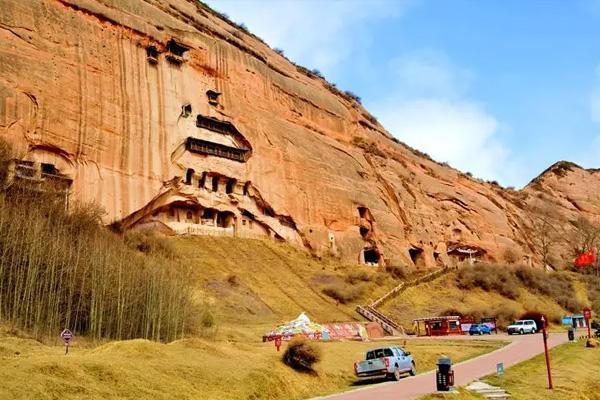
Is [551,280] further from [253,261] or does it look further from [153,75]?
[153,75]

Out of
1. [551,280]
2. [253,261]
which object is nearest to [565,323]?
[551,280]

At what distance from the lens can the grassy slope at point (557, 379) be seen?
60.8 ft

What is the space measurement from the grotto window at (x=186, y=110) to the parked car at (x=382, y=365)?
30005mm

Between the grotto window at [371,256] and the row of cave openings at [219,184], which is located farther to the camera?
the grotto window at [371,256]

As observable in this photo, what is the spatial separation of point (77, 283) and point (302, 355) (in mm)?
9041

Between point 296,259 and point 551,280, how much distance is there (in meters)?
31.6

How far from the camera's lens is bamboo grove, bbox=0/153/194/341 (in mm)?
20750

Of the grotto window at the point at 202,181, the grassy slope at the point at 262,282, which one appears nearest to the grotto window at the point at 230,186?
the grotto window at the point at 202,181

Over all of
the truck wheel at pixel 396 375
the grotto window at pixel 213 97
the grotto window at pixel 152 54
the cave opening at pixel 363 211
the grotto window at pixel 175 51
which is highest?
the grotto window at pixel 175 51

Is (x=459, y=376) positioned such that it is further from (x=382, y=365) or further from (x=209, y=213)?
(x=209, y=213)

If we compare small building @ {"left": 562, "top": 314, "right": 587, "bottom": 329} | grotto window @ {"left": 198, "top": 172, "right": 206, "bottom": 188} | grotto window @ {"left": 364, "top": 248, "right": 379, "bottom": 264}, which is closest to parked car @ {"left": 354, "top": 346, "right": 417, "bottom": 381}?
grotto window @ {"left": 198, "top": 172, "right": 206, "bottom": 188}

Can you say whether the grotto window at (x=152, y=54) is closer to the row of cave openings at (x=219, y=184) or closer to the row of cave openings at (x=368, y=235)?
the row of cave openings at (x=219, y=184)

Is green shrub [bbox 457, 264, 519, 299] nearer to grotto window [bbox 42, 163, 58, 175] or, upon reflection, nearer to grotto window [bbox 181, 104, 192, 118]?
grotto window [bbox 181, 104, 192, 118]

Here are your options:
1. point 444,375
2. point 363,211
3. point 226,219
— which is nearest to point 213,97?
point 226,219
